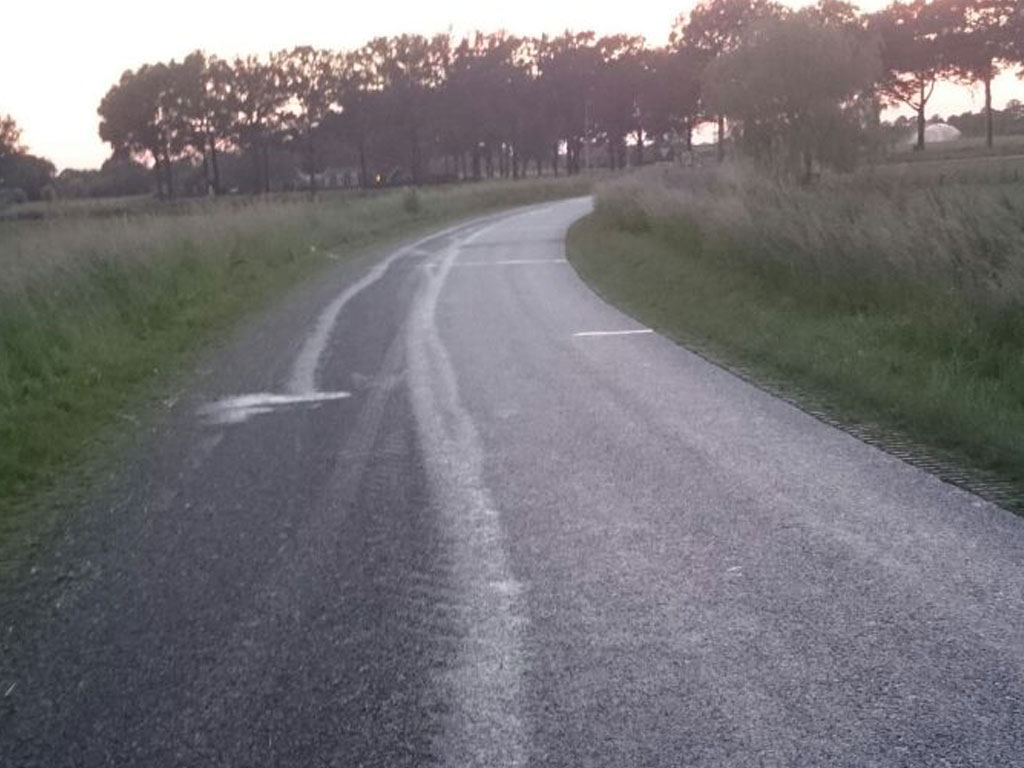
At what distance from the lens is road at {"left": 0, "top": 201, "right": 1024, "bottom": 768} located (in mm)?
4246

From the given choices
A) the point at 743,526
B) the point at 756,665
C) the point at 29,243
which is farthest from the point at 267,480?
the point at 29,243

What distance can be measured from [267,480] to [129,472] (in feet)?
4.01

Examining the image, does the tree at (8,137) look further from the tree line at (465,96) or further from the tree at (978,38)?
the tree at (978,38)

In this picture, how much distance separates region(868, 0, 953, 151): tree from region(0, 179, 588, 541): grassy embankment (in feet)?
137

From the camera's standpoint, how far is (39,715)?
4590 millimetres

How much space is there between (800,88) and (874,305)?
28836 millimetres

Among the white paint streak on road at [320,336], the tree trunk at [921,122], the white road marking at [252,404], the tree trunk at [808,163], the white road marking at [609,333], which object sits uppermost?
the tree trunk at [921,122]

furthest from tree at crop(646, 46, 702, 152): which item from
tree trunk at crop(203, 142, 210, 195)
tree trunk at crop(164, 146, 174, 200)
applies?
tree trunk at crop(164, 146, 174, 200)

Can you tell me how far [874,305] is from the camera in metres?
14.2

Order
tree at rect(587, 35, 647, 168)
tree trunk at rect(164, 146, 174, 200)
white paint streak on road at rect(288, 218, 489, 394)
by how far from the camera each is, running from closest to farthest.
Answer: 1. white paint streak on road at rect(288, 218, 489, 394)
2. tree trunk at rect(164, 146, 174, 200)
3. tree at rect(587, 35, 647, 168)

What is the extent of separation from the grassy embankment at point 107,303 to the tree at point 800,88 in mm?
14115

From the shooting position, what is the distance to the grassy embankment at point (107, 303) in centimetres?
996

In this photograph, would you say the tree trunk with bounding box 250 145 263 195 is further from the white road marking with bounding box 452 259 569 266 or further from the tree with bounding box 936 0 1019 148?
the white road marking with bounding box 452 259 569 266

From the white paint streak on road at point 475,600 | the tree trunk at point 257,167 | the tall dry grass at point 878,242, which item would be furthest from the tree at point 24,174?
the white paint streak on road at point 475,600
